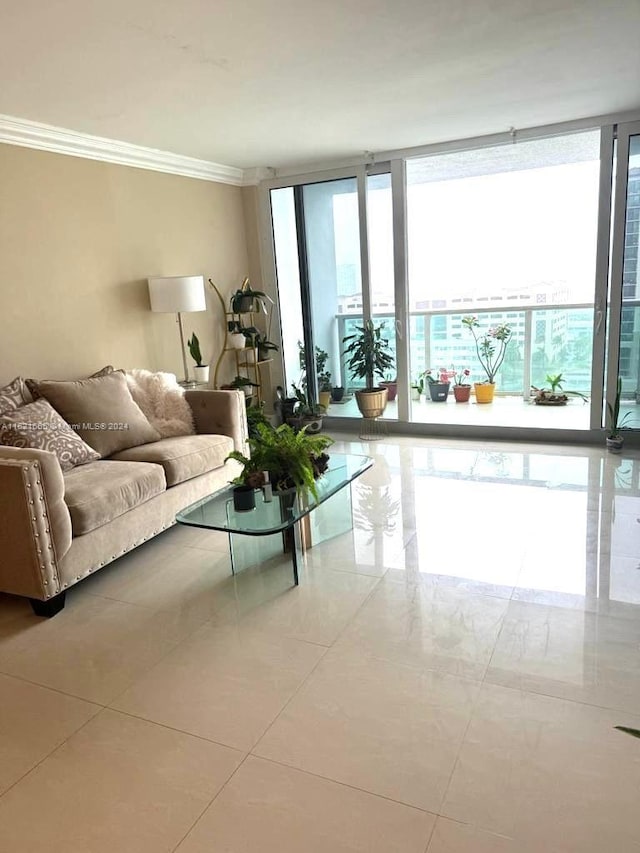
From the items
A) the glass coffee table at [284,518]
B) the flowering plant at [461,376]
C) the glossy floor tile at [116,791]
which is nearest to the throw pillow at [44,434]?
the glass coffee table at [284,518]

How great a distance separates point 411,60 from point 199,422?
7.92 feet

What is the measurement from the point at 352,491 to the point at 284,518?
5.08 feet

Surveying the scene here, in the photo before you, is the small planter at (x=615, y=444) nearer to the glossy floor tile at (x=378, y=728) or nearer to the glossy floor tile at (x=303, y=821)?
the glossy floor tile at (x=378, y=728)

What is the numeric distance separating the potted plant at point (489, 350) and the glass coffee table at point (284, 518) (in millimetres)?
3652

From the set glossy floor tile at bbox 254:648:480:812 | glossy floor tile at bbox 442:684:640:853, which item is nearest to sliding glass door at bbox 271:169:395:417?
glossy floor tile at bbox 254:648:480:812

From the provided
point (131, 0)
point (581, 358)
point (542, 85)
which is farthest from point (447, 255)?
point (131, 0)

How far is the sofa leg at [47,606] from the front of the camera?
2705 millimetres

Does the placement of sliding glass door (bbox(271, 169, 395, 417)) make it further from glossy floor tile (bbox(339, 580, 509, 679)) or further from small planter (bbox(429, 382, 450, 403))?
glossy floor tile (bbox(339, 580, 509, 679))

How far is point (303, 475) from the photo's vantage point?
285 cm

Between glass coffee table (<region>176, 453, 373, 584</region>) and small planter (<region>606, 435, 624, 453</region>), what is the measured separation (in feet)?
7.40

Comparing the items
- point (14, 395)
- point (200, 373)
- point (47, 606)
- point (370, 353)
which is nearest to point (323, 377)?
point (370, 353)

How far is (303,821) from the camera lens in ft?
5.24

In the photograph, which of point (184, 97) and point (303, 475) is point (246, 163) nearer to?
point (184, 97)

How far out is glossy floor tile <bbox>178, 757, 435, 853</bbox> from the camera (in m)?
1.53
